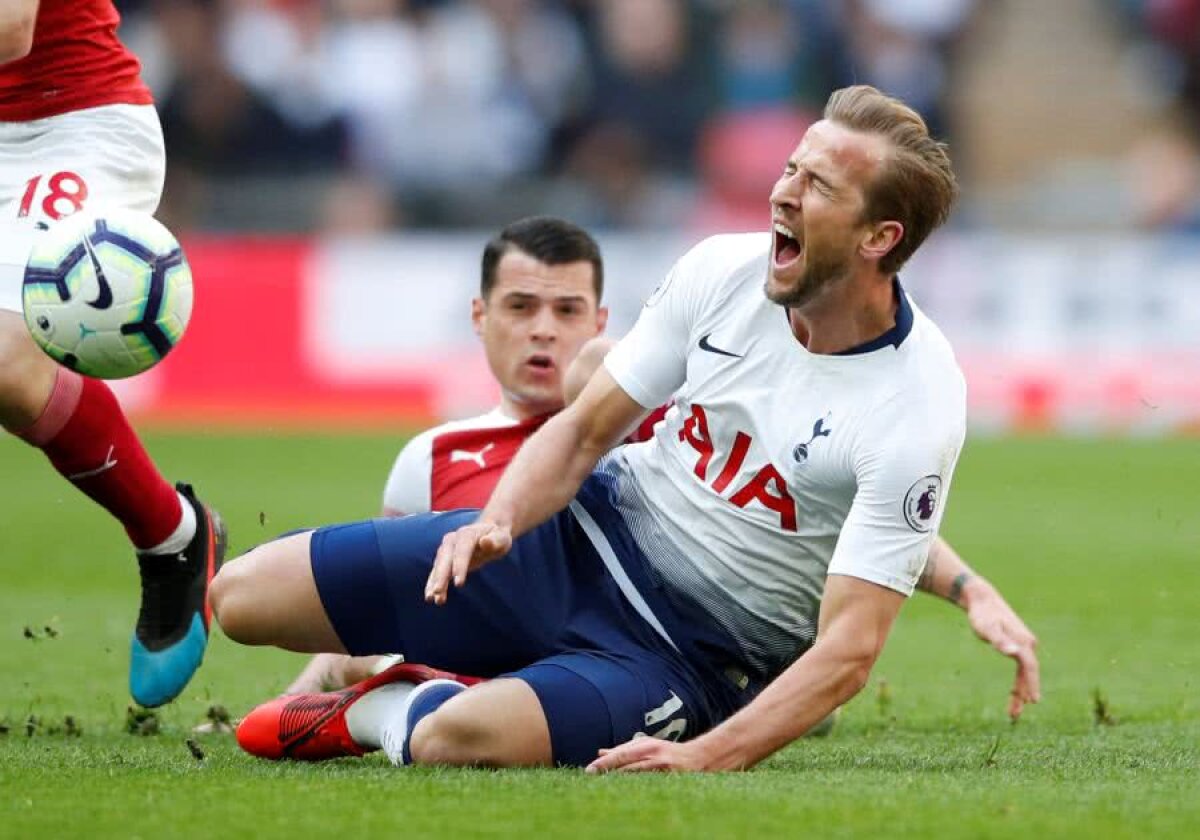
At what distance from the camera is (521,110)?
17297mm

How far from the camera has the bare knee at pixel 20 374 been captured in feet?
17.9

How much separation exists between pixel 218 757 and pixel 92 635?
270 centimetres

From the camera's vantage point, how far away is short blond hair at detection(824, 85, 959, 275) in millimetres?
4836

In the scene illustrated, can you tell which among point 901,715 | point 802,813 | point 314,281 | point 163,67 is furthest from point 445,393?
point 802,813

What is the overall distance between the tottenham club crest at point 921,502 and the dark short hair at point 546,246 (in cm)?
226

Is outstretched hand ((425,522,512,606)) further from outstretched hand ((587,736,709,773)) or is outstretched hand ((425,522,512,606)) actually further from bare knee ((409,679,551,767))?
outstretched hand ((587,736,709,773))

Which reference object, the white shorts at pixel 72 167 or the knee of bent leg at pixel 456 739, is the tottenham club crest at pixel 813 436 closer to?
the knee of bent leg at pixel 456 739

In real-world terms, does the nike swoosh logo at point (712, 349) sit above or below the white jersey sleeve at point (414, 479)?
above

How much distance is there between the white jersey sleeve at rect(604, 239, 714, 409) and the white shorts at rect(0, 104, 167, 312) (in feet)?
5.29

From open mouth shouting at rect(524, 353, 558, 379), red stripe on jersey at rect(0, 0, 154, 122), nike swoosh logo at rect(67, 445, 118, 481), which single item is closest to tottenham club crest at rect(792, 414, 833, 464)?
open mouth shouting at rect(524, 353, 558, 379)

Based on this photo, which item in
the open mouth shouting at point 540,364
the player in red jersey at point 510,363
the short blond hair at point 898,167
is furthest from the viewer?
the open mouth shouting at point 540,364

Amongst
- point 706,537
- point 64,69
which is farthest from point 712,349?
point 64,69

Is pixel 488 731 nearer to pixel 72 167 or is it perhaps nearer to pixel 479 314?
pixel 72 167

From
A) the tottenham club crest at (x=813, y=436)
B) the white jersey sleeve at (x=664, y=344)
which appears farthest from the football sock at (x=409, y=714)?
the tottenham club crest at (x=813, y=436)
